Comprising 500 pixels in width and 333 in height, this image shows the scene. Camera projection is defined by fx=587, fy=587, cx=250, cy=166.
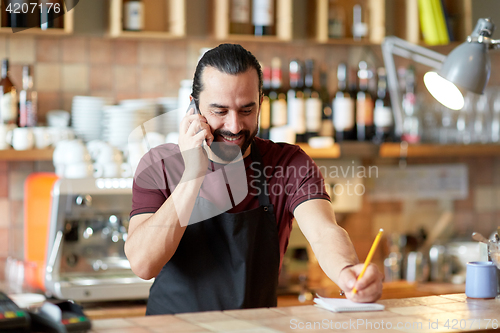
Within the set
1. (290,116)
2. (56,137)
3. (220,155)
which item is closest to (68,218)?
(56,137)

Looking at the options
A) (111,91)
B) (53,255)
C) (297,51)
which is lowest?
(53,255)

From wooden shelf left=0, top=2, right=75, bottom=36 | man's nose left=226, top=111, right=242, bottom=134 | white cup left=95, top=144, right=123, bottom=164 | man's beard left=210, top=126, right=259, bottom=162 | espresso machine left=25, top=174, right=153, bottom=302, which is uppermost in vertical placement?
wooden shelf left=0, top=2, right=75, bottom=36

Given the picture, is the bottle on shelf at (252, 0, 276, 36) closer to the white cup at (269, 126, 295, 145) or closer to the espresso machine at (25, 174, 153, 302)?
the white cup at (269, 126, 295, 145)

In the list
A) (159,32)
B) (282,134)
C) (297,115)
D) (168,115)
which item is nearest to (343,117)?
(297,115)

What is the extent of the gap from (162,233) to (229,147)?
0.31 m

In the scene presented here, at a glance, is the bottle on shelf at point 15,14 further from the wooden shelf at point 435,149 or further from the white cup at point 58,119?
the wooden shelf at point 435,149

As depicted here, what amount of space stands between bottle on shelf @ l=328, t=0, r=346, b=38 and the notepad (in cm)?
179

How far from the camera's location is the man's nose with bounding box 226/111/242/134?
1518 millimetres

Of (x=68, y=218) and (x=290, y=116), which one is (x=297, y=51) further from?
(x=68, y=218)

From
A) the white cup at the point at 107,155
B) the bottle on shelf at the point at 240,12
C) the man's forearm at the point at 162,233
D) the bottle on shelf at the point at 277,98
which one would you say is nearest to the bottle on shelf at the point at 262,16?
the bottle on shelf at the point at 240,12

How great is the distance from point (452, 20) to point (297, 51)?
2.72 feet

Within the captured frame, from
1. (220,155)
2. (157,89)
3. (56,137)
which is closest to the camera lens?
(220,155)

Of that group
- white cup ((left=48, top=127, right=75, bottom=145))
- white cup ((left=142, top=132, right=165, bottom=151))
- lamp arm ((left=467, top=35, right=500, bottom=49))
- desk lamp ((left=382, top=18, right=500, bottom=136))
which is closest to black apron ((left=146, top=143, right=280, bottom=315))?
desk lamp ((left=382, top=18, right=500, bottom=136))

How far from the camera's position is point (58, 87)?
268 cm
